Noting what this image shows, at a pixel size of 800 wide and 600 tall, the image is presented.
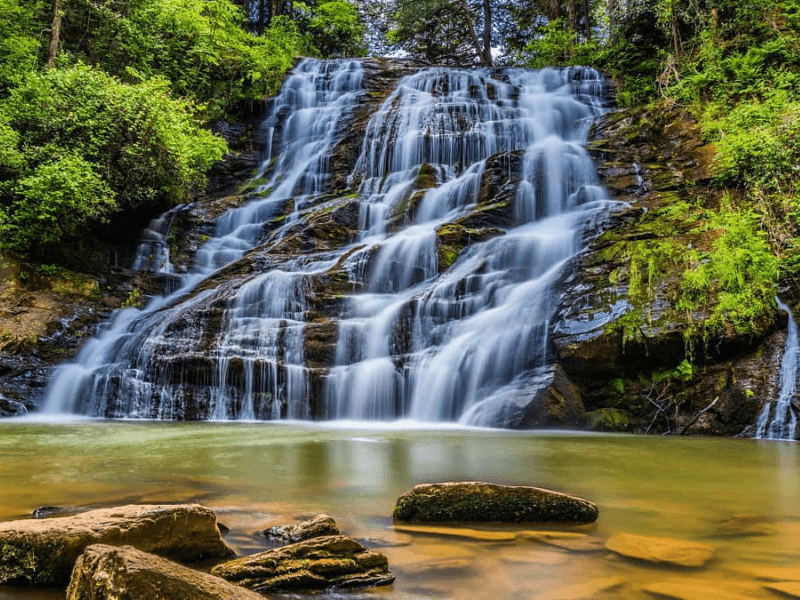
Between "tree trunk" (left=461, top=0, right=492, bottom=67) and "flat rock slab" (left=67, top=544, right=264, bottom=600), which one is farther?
"tree trunk" (left=461, top=0, right=492, bottom=67)

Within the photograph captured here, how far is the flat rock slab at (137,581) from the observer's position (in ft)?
5.39

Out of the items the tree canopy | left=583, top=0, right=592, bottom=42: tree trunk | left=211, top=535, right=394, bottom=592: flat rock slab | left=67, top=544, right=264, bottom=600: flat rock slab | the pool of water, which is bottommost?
the pool of water

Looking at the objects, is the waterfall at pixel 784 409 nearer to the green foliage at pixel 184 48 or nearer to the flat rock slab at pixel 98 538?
the flat rock slab at pixel 98 538

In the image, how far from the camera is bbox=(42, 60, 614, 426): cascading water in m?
9.77

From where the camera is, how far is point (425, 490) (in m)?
3.06

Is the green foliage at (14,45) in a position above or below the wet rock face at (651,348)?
above

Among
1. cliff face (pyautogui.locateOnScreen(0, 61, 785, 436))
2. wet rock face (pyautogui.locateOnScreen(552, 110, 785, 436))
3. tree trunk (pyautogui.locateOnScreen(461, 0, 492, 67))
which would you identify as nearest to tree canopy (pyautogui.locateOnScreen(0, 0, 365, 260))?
cliff face (pyautogui.locateOnScreen(0, 61, 785, 436))

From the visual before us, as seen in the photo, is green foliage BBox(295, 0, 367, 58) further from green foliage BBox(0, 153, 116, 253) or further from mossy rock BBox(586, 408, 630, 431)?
mossy rock BBox(586, 408, 630, 431)

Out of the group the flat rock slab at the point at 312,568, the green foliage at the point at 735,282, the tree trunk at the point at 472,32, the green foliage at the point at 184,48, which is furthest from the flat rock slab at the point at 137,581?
the tree trunk at the point at 472,32

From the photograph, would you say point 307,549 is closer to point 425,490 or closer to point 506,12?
point 425,490

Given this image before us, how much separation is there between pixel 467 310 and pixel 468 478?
650 cm

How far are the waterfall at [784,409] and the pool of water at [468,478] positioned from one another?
79 cm

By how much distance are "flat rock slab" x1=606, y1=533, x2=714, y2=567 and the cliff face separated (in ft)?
18.4

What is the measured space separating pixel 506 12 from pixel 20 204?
25.2 meters
